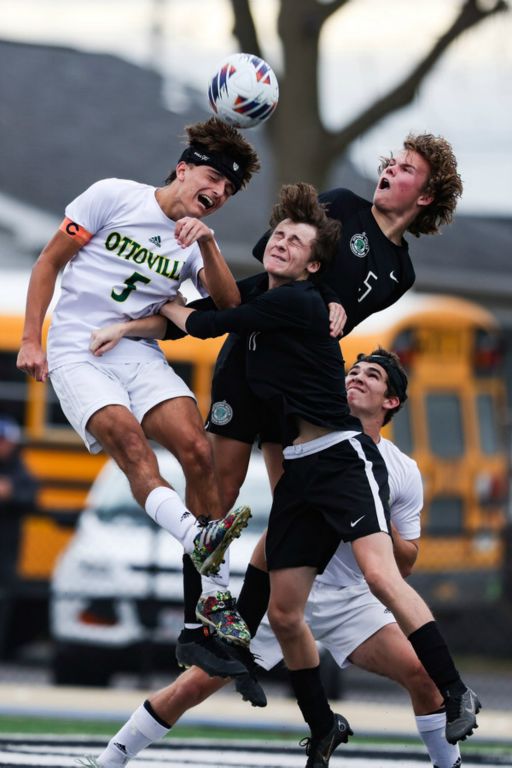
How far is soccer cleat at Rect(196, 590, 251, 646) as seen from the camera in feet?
21.2

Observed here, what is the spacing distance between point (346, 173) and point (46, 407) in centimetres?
1170

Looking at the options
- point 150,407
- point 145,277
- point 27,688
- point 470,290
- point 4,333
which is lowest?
point 27,688

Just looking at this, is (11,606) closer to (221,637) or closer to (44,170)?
(221,637)

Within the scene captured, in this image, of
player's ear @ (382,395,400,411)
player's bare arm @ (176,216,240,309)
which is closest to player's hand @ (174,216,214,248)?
player's bare arm @ (176,216,240,309)

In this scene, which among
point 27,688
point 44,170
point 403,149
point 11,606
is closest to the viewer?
point 403,149

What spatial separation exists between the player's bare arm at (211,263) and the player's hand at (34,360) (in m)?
0.73

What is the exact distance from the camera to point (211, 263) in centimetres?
651

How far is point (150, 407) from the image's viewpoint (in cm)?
668

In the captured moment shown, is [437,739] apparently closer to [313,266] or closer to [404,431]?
[313,266]

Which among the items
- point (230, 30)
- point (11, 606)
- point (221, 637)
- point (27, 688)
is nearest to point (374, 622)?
point (221, 637)

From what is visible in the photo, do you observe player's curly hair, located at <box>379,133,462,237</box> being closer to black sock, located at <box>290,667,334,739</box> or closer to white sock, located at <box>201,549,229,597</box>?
white sock, located at <box>201,549,229,597</box>

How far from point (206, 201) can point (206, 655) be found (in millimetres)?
1849

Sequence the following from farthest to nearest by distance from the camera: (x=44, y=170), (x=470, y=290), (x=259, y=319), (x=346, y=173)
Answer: (x=346, y=173)
(x=44, y=170)
(x=470, y=290)
(x=259, y=319)

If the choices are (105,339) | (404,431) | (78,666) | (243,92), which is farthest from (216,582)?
(404,431)
